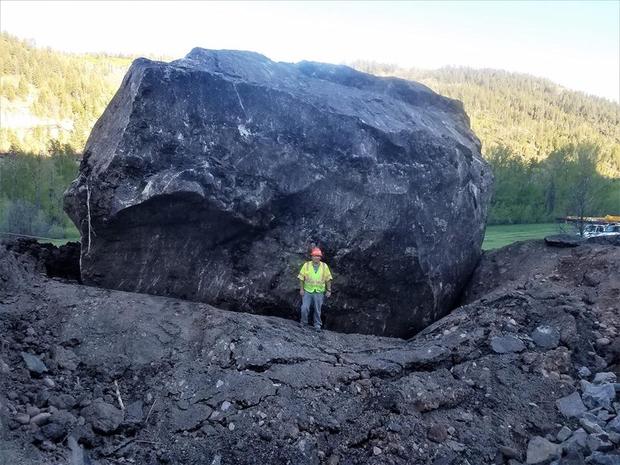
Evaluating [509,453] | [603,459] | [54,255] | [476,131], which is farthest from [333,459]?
[476,131]

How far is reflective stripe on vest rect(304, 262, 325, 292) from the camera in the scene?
7152 mm

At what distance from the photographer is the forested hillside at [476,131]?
29953 mm

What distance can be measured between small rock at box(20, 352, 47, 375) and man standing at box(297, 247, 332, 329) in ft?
10.8

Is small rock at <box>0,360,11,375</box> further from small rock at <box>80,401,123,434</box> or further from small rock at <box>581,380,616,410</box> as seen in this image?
small rock at <box>581,380,616,410</box>

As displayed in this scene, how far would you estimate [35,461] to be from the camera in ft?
13.2

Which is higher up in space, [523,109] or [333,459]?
[523,109]

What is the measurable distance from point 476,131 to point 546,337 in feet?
267

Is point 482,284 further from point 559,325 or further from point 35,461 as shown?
point 35,461

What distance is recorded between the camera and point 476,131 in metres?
82.4

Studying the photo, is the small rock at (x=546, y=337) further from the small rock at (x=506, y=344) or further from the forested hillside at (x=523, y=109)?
the forested hillside at (x=523, y=109)

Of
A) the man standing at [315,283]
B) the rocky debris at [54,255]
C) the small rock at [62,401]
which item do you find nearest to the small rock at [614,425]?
the man standing at [315,283]

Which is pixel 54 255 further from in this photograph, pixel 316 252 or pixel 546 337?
pixel 546 337

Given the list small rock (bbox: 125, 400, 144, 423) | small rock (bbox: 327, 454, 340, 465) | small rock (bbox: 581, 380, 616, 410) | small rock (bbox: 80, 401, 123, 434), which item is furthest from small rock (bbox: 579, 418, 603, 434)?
small rock (bbox: 80, 401, 123, 434)

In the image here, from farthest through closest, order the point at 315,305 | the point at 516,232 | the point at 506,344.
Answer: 1. the point at 516,232
2. the point at 315,305
3. the point at 506,344
